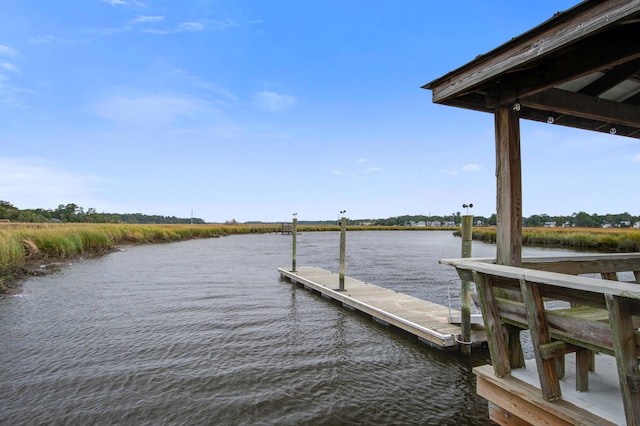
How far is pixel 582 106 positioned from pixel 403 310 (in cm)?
547

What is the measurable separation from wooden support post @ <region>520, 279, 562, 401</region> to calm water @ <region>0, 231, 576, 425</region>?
1.94 m

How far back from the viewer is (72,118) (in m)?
26.4

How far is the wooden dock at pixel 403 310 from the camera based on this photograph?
6457 mm

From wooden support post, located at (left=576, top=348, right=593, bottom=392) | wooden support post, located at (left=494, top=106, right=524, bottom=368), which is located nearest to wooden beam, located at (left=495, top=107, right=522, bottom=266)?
wooden support post, located at (left=494, top=106, right=524, bottom=368)

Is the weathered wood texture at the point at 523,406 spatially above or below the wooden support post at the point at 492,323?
below

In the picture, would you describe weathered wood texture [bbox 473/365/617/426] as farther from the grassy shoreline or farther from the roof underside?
the grassy shoreline

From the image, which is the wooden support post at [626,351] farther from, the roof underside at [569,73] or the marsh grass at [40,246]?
the marsh grass at [40,246]

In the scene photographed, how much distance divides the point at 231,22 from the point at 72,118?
54.4ft

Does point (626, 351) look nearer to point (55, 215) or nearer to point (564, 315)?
point (564, 315)

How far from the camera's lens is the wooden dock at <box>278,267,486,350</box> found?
21.2 ft

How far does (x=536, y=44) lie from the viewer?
9.42ft

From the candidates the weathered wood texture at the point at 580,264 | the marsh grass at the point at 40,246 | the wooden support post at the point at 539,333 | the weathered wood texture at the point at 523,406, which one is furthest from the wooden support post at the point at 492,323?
the marsh grass at the point at 40,246

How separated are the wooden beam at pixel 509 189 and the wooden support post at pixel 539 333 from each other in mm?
805

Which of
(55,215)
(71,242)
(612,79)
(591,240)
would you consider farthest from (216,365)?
(55,215)
